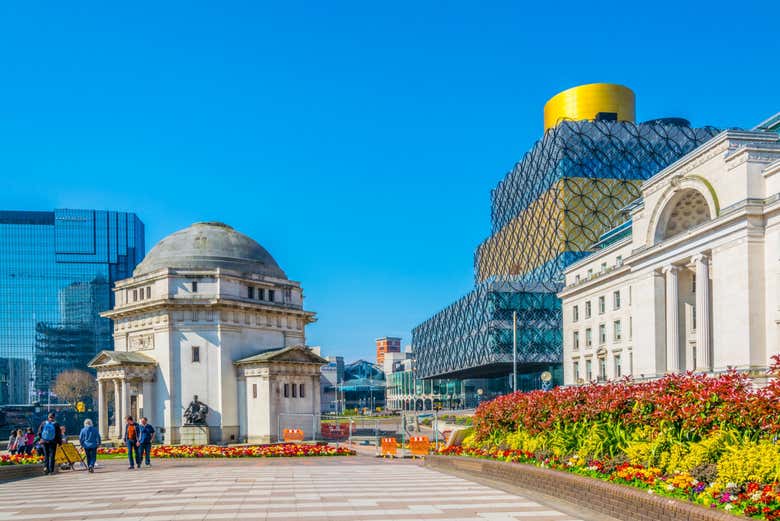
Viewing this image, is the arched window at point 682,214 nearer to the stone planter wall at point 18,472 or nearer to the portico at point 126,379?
the portico at point 126,379

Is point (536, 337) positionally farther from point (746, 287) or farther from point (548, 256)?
point (746, 287)

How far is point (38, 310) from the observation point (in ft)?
648

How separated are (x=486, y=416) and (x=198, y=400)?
37191 mm

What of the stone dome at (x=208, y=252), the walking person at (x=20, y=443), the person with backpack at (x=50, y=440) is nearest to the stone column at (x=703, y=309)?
the stone dome at (x=208, y=252)

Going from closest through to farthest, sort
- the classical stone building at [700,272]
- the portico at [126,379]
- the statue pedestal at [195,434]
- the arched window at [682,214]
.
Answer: the classical stone building at [700,272], the arched window at [682,214], the statue pedestal at [195,434], the portico at [126,379]

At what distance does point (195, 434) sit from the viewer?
197ft

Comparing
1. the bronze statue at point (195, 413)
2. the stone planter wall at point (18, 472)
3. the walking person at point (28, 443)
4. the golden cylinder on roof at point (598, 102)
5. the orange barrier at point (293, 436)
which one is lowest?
the orange barrier at point (293, 436)

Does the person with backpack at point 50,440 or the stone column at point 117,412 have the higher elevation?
the person with backpack at point 50,440

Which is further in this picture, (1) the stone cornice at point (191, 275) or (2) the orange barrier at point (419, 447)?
(1) the stone cornice at point (191, 275)

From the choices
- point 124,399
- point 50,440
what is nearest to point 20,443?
point 50,440

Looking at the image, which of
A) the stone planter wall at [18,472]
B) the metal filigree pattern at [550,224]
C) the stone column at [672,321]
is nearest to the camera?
the stone planter wall at [18,472]

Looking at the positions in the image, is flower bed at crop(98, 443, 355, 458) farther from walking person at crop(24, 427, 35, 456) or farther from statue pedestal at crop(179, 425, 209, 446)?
statue pedestal at crop(179, 425, 209, 446)

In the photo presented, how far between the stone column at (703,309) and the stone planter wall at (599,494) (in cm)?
3397

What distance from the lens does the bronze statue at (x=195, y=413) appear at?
60094 mm
